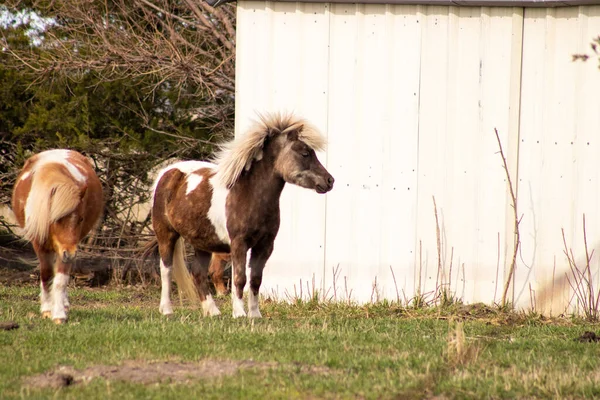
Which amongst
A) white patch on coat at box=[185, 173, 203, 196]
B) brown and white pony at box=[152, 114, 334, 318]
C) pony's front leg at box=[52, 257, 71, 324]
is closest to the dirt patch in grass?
pony's front leg at box=[52, 257, 71, 324]

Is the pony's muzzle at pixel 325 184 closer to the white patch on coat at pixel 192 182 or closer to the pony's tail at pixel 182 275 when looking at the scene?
the white patch on coat at pixel 192 182

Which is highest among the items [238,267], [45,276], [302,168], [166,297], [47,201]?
[302,168]

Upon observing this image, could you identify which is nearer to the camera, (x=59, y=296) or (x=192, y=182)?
(x=59, y=296)

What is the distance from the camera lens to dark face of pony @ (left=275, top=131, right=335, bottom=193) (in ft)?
28.1

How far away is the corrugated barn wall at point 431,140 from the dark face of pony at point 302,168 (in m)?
1.96

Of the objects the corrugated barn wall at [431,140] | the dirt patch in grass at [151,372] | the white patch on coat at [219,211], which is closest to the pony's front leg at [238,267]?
the white patch on coat at [219,211]

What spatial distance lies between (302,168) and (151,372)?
3.23m

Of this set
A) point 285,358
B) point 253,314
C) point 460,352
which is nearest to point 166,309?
point 253,314

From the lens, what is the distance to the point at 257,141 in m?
8.73

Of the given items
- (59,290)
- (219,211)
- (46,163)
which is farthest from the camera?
(219,211)

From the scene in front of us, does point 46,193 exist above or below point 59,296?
above

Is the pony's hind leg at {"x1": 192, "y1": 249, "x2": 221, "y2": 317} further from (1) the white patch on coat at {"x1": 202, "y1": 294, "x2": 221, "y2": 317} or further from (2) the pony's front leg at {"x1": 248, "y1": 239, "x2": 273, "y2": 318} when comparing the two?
(2) the pony's front leg at {"x1": 248, "y1": 239, "x2": 273, "y2": 318}

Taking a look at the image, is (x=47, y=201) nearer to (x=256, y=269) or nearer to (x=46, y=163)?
(x=46, y=163)

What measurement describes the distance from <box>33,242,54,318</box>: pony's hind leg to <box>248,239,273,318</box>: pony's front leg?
6.16 ft
